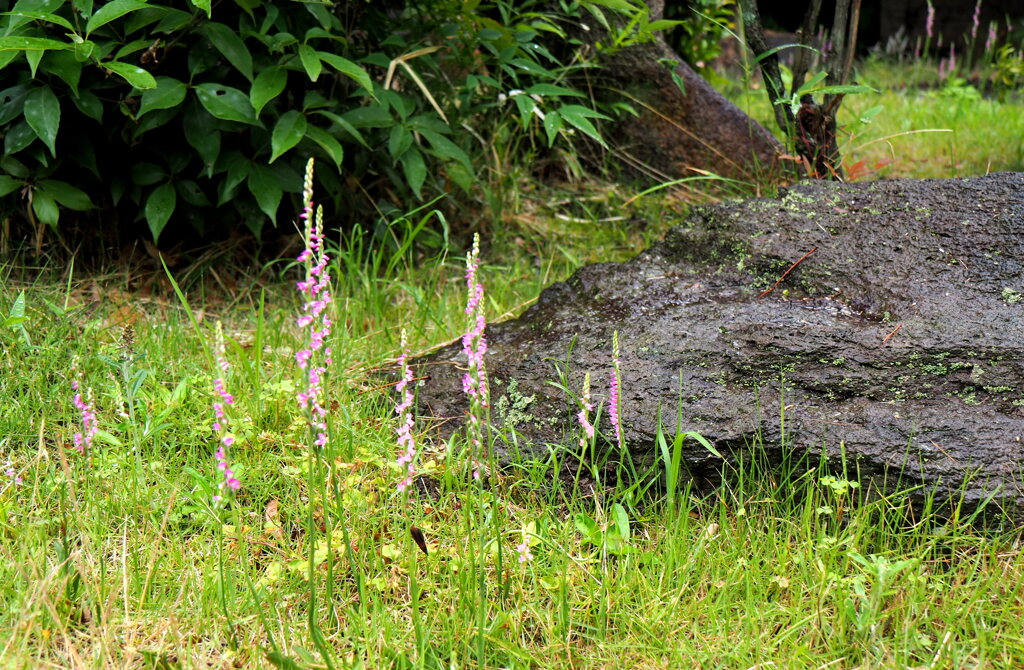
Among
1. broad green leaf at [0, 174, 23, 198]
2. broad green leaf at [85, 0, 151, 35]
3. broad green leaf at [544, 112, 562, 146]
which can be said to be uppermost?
broad green leaf at [85, 0, 151, 35]

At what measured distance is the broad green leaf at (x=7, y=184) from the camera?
113 inches

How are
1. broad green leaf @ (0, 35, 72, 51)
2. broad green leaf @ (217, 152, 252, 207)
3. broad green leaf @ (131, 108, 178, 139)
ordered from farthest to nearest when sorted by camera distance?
broad green leaf @ (217, 152, 252, 207) < broad green leaf @ (131, 108, 178, 139) < broad green leaf @ (0, 35, 72, 51)

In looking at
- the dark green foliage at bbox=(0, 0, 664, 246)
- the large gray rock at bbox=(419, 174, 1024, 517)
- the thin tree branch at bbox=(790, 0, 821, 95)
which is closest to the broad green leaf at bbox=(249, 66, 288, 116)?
the dark green foliage at bbox=(0, 0, 664, 246)

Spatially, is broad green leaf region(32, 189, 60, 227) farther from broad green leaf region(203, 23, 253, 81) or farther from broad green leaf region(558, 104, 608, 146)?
broad green leaf region(558, 104, 608, 146)

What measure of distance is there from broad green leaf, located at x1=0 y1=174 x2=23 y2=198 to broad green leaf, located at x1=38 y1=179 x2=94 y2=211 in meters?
0.07

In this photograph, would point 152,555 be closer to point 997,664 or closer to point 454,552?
point 454,552

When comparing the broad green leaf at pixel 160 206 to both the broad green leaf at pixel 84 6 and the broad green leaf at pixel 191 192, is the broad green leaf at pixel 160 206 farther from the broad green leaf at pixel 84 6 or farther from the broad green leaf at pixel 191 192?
the broad green leaf at pixel 84 6

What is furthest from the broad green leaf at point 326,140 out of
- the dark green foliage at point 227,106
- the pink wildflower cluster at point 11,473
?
the pink wildflower cluster at point 11,473

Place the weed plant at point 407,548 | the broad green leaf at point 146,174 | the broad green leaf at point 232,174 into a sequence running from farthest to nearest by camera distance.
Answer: the broad green leaf at point 146,174 → the broad green leaf at point 232,174 → the weed plant at point 407,548

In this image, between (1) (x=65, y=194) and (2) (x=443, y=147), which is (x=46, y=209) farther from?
(2) (x=443, y=147)

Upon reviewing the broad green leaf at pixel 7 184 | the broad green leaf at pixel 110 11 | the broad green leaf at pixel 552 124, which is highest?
the broad green leaf at pixel 110 11

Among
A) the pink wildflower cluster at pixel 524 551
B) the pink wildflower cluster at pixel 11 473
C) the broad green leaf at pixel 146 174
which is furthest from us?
the broad green leaf at pixel 146 174

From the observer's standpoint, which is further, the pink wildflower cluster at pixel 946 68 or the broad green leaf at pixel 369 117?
the pink wildflower cluster at pixel 946 68

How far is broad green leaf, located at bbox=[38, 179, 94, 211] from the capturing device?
2.96m
